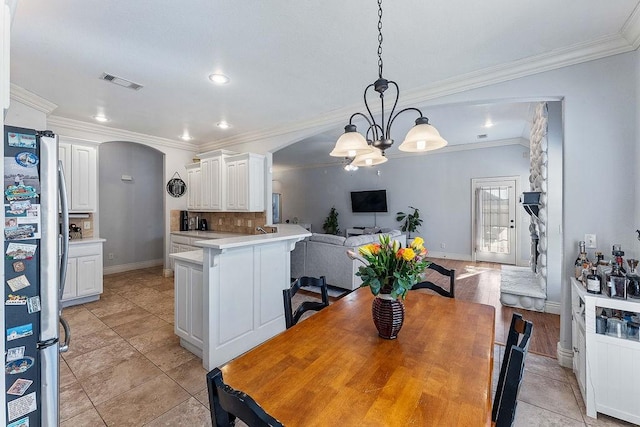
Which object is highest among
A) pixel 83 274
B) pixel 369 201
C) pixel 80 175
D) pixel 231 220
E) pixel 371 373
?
pixel 80 175

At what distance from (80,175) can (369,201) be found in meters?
6.52

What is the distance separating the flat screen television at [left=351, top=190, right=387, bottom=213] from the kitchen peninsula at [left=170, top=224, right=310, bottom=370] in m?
5.52

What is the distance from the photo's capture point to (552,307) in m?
3.65

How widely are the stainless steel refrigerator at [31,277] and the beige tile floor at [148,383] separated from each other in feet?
2.39

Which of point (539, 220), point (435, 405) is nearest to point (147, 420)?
point (435, 405)

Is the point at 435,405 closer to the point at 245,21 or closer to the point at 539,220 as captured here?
the point at 245,21

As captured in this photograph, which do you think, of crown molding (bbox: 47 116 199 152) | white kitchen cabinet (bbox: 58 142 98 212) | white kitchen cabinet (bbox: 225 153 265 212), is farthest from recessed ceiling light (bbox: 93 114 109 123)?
white kitchen cabinet (bbox: 225 153 265 212)

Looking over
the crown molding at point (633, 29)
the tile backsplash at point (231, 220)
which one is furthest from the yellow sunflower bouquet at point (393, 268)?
the tile backsplash at point (231, 220)

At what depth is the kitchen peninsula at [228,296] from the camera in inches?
93.1

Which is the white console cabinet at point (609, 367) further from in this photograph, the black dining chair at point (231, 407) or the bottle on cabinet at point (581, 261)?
the black dining chair at point (231, 407)

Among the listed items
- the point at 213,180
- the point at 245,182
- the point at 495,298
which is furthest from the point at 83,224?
the point at 495,298

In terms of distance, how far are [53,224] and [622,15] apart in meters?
3.71

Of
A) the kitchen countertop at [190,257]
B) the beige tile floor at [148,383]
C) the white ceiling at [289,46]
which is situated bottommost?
the beige tile floor at [148,383]

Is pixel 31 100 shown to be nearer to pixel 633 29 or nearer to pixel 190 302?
pixel 190 302
